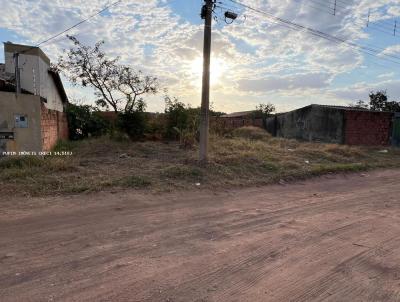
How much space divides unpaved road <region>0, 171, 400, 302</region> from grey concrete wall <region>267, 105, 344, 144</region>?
1591 cm

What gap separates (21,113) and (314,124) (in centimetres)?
1940

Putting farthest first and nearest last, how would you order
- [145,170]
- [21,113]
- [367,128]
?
[367,128] < [21,113] < [145,170]

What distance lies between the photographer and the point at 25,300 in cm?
265

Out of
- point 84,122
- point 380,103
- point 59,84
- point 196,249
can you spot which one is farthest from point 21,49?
point 380,103

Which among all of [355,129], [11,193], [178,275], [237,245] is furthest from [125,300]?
[355,129]

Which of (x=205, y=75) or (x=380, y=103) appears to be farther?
(x=380, y=103)

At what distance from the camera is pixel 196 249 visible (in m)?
3.81

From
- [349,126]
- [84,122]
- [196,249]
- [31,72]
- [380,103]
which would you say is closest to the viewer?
[196,249]

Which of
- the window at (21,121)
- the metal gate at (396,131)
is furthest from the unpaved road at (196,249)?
the metal gate at (396,131)

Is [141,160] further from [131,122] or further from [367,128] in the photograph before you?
[367,128]

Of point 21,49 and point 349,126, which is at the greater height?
point 21,49

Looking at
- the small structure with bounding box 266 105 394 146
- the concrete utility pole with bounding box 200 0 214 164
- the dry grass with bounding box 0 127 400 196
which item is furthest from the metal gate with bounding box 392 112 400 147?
the concrete utility pole with bounding box 200 0 214 164

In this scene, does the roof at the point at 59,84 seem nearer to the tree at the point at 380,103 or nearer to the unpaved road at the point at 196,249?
the unpaved road at the point at 196,249

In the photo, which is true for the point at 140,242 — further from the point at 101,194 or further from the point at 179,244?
the point at 101,194
